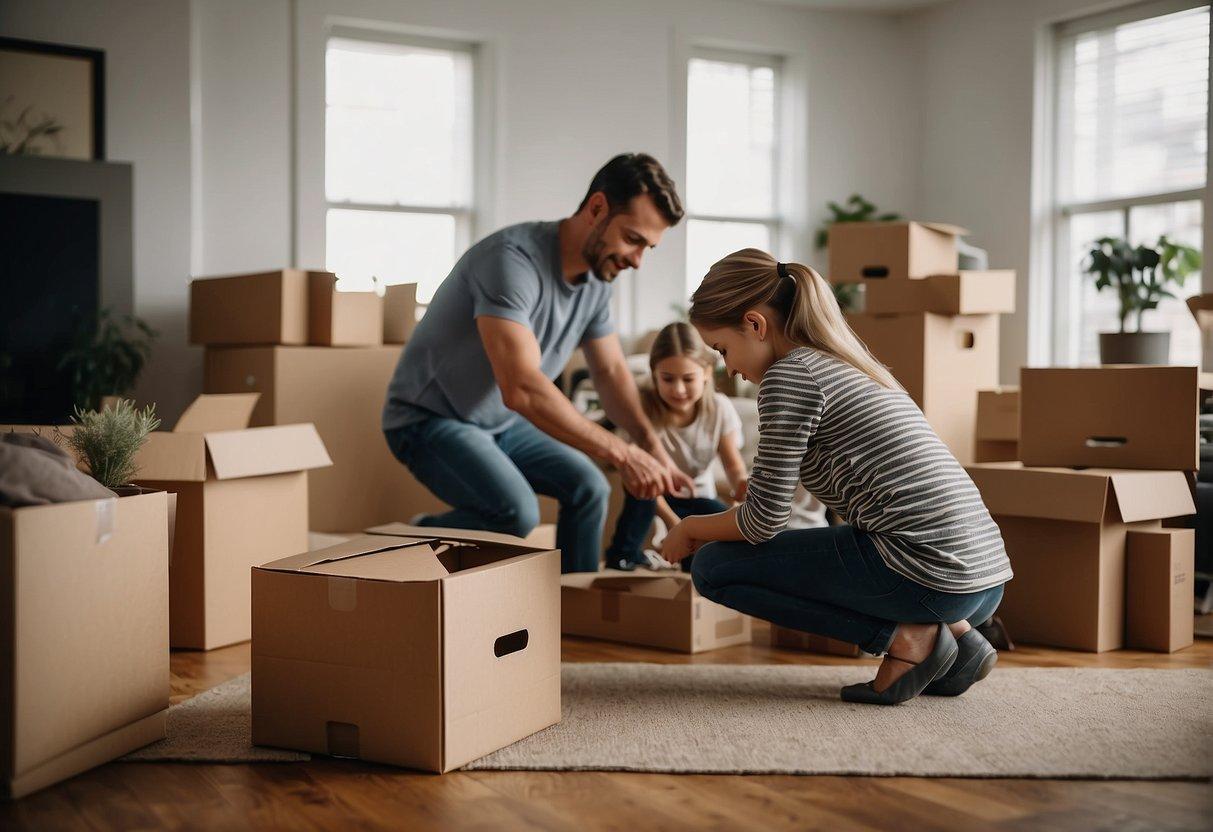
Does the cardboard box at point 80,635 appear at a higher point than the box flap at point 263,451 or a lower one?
lower

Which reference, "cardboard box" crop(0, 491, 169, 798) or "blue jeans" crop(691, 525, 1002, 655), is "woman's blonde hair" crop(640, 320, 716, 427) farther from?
"cardboard box" crop(0, 491, 169, 798)

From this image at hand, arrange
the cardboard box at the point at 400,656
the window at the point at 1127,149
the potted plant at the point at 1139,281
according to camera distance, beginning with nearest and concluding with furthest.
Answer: the cardboard box at the point at 400,656, the potted plant at the point at 1139,281, the window at the point at 1127,149

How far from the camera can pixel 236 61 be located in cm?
438

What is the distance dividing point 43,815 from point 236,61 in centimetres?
348

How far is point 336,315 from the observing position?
3758mm

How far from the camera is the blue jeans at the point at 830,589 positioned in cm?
201

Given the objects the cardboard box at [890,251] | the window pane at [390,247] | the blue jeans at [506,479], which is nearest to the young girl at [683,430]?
the blue jeans at [506,479]

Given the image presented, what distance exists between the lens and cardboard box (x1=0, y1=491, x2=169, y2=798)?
4.96 feet

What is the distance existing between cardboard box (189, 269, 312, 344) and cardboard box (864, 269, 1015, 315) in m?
1.80

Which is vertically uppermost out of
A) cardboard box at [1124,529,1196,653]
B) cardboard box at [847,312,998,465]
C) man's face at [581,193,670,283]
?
man's face at [581,193,670,283]

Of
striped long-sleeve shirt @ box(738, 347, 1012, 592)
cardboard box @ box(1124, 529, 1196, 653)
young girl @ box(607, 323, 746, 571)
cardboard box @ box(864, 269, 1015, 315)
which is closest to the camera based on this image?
striped long-sleeve shirt @ box(738, 347, 1012, 592)

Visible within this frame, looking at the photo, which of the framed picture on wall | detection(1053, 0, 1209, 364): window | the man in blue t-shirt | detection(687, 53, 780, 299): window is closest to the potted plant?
detection(1053, 0, 1209, 364): window

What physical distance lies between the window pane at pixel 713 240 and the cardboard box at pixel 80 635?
385cm

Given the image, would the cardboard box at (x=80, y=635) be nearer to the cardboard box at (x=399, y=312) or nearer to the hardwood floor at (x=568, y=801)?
the hardwood floor at (x=568, y=801)
